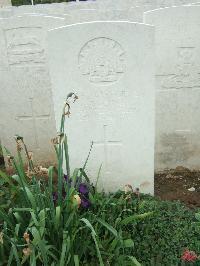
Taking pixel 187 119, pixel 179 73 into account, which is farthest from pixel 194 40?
pixel 187 119

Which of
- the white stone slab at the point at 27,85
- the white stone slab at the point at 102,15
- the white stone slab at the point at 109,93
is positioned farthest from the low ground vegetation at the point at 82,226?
the white stone slab at the point at 102,15

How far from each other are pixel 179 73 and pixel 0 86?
5.73 ft

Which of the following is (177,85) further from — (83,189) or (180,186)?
(83,189)

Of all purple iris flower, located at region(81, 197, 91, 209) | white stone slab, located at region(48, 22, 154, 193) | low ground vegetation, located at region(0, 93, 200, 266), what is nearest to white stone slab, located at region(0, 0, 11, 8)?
white stone slab, located at region(48, 22, 154, 193)

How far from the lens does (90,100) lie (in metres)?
2.99

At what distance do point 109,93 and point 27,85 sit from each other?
128cm

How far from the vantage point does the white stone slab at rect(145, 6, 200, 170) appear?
346 cm

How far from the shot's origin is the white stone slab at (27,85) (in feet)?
12.2

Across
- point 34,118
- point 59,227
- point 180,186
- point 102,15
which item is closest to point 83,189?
point 59,227

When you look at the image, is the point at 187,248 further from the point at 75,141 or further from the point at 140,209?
the point at 75,141

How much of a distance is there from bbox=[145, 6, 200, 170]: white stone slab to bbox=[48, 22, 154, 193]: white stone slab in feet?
2.56

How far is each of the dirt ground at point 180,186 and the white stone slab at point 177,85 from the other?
0.29ft

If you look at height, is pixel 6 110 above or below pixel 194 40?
below

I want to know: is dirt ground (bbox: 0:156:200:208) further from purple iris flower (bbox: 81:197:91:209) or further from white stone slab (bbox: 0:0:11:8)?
white stone slab (bbox: 0:0:11:8)
